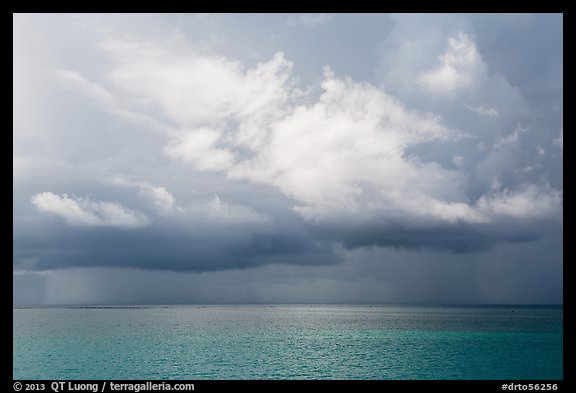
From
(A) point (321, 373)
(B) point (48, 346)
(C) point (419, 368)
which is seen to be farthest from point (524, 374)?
(B) point (48, 346)

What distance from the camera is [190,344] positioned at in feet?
299

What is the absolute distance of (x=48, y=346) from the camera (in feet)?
293

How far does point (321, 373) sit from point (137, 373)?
23204 mm
